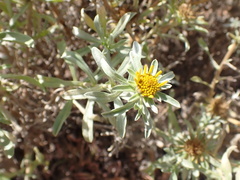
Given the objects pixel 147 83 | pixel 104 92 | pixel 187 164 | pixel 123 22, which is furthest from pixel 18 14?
pixel 187 164

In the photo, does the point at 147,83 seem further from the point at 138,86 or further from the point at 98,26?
the point at 98,26

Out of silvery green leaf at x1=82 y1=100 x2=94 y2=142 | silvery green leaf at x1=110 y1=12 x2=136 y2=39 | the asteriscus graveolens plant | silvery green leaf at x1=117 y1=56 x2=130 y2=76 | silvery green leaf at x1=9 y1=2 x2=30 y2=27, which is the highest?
silvery green leaf at x1=9 y1=2 x2=30 y2=27

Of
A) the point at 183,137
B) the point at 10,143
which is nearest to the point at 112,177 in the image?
the point at 183,137

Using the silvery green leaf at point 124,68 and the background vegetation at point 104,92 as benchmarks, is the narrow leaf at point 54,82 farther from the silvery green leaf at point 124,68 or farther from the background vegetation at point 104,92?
the silvery green leaf at point 124,68

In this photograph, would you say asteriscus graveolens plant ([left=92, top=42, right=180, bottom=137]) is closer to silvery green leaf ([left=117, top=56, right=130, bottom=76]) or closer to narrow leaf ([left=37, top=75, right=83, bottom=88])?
silvery green leaf ([left=117, top=56, right=130, bottom=76])

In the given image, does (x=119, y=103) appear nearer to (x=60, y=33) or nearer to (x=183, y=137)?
(x=183, y=137)

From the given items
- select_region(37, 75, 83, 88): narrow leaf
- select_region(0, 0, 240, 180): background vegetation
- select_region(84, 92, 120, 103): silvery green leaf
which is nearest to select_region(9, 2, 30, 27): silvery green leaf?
select_region(0, 0, 240, 180): background vegetation

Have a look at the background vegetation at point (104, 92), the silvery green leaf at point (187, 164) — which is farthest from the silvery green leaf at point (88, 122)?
the silvery green leaf at point (187, 164)
